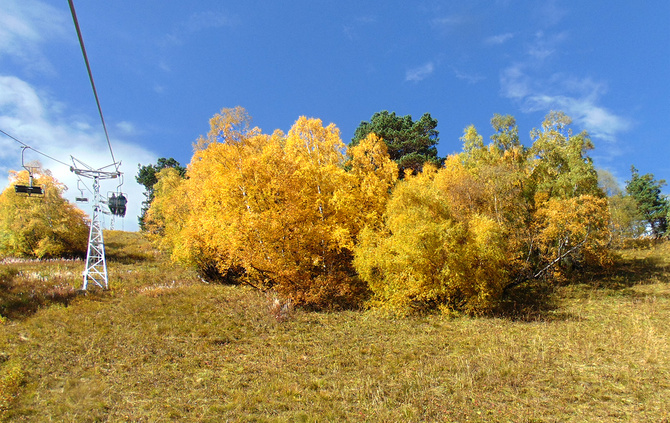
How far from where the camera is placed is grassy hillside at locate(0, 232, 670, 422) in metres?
8.45

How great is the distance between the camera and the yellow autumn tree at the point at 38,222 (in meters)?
32.2

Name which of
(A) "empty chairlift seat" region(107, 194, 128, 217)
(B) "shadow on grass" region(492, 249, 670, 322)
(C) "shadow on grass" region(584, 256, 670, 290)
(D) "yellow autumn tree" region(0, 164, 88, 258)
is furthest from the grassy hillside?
(D) "yellow autumn tree" region(0, 164, 88, 258)

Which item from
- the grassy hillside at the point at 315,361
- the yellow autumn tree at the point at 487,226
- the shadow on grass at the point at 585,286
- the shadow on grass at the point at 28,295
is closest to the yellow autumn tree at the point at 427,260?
the yellow autumn tree at the point at 487,226

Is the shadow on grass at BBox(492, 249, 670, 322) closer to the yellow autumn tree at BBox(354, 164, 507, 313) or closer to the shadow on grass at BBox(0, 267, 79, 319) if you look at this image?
the yellow autumn tree at BBox(354, 164, 507, 313)

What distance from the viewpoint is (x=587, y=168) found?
22.5 metres

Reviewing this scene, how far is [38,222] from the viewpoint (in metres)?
31.9

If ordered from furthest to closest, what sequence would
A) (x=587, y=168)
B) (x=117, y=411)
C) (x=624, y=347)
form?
(x=587, y=168) → (x=624, y=347) → (x=117, y=411)

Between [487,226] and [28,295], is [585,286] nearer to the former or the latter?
[487,226]

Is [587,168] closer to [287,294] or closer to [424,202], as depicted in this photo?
[424,202]

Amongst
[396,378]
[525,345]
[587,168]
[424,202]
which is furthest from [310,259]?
[587,168]

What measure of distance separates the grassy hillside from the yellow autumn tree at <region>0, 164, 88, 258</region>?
15481 millimetres

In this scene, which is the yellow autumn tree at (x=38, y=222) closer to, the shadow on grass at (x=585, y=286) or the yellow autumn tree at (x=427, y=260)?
the yellow autumn tree at (x=427, y=260)

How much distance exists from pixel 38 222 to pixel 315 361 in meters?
34.9

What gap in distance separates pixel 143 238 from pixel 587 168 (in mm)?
53052
